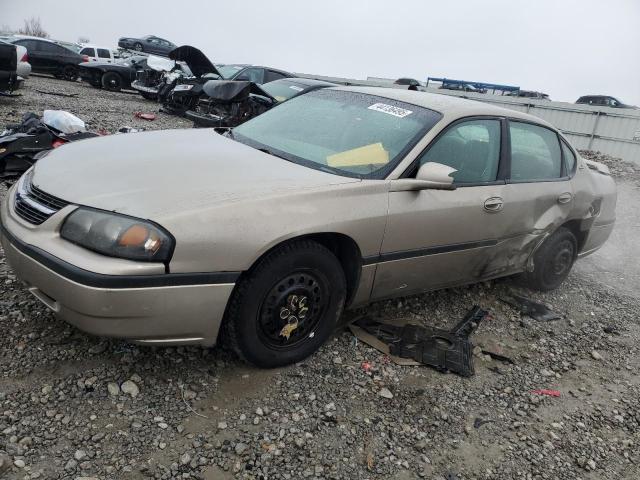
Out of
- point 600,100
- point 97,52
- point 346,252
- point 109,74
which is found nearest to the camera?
point 346,252

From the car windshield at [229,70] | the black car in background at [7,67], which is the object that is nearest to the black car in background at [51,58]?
the car windshield at [229,70]

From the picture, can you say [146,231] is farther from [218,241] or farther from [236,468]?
[236,468]

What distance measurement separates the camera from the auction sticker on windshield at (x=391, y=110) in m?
3.30

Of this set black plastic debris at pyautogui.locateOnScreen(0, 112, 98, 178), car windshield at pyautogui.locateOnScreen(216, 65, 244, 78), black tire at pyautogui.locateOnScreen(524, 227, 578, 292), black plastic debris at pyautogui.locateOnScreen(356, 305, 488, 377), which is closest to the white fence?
car windshield at pyautogui.locateOnScreen(216, 65, 244, 78)

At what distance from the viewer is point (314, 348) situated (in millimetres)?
2885

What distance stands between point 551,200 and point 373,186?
74.2 inches

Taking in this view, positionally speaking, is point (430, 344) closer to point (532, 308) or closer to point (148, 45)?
point (532, 308)

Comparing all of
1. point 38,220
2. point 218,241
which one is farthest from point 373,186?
point 38,220

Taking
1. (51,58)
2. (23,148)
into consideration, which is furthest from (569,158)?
(51,58)

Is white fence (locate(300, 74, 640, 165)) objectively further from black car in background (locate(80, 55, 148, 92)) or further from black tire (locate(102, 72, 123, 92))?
black tire (locate(102, 72, 123, 92))

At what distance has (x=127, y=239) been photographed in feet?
7.04

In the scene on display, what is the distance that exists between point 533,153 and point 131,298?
317 cm

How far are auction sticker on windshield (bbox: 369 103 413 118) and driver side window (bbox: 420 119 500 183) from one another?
0.31 meters

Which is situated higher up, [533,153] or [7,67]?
[533,153]
